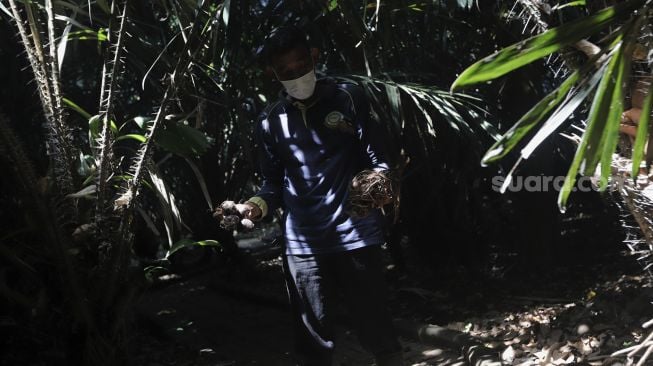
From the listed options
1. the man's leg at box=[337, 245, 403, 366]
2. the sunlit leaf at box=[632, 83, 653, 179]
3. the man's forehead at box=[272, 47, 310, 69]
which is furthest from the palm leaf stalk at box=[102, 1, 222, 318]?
the sunlit leaf at box=[632, 83, 653, 179]

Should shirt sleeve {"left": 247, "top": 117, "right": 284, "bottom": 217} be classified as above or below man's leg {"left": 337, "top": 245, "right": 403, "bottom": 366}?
above

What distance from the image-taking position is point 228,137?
4871 millimetres

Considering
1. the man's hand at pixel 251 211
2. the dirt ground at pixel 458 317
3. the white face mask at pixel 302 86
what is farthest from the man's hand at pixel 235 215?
the dirt ground at pixel 458 317

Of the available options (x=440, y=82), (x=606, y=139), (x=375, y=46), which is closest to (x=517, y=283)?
(x=440, y=82)

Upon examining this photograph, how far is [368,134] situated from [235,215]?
539 millimetres

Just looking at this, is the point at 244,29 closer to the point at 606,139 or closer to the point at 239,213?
the point at 239,213

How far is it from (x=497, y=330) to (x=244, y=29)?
6.52ft

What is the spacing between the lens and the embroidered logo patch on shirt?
8.66 feet

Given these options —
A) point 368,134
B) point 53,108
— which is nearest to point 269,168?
point 368,134

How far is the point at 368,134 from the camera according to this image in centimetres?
265

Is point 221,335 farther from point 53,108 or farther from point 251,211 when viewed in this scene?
point 53,108

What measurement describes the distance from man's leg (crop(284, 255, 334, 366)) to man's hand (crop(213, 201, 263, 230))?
227 millimetres

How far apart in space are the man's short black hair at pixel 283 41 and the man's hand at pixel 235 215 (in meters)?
0.54

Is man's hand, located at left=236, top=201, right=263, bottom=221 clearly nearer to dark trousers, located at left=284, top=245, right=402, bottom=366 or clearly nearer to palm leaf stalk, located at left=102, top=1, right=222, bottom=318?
dark trousers, located at left=284, top=245, right=402, bottom=366
